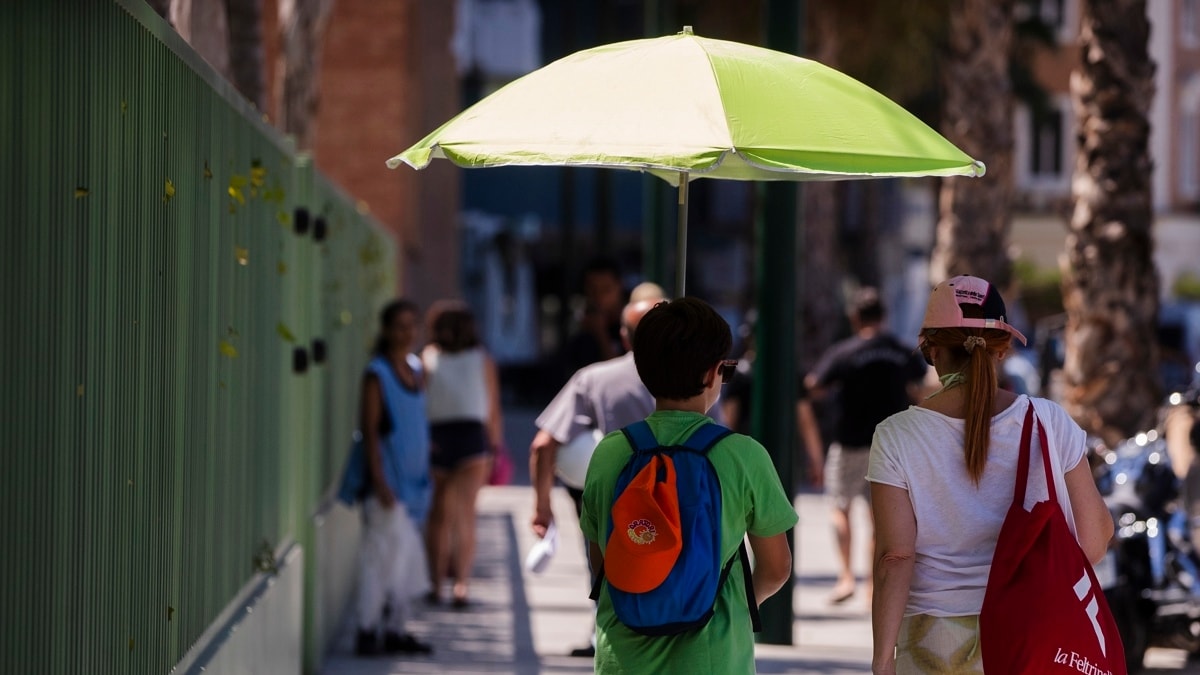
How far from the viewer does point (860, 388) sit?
11211 millimetres

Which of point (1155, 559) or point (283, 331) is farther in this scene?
point (1155, 559)

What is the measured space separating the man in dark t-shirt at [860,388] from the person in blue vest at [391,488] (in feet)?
8.70

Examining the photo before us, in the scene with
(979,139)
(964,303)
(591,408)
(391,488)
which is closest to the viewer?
(964,303)

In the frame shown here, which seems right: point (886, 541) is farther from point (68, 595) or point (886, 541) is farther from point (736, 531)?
point (68, 595)

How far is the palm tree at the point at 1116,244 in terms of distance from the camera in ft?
37.3

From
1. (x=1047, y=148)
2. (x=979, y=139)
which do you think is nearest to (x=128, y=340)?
(x=979, y=139)

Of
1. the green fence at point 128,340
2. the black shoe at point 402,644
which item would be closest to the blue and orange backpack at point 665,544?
the green fence at point 128,340

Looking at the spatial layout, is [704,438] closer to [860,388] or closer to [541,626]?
[541,626]

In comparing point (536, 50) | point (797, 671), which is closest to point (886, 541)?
point (797, 671)

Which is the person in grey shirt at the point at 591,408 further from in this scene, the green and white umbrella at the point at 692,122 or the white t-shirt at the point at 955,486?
the white t-shirt at the point at 955,486

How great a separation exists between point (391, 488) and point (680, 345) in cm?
567

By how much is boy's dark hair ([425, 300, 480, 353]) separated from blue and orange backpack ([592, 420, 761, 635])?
7.28 metres

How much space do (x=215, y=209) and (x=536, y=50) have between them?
114ft

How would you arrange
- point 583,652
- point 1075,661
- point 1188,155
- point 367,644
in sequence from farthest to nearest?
1. point 1188,155
2. point 367,644
3. point 583,652
4. point 1075,661
